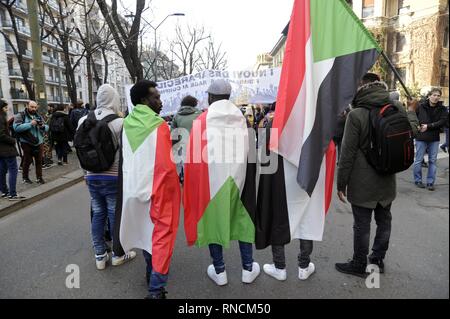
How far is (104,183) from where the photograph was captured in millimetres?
3271

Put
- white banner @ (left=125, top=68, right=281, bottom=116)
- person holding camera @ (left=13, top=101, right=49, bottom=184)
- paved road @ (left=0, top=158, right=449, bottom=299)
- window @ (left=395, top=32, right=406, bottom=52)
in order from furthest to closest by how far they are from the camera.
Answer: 1. window @ (left=395, top=32, right=406, bottom=52)
2. white banner @ (left=125, top=68, right=281, bottom=116)
3. person holding camera @ (left=13, top=101, right=49, bottom=184)
4. paved road @ (left=0, top=158, right=449, bottom=299)

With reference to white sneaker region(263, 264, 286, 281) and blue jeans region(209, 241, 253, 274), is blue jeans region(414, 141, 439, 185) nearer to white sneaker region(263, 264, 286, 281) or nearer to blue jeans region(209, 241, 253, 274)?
white sneaker region(263, 264, 286, 281)

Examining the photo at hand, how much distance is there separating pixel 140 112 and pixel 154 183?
613 millimetres

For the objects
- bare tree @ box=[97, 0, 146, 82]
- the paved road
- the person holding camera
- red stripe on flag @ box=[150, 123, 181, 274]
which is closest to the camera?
red stripe on flag @ box=[150, 123, 181, 274]

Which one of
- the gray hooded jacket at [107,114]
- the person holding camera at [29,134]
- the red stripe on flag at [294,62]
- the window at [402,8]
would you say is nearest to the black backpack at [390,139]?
the red stripe on flag at [294,62]

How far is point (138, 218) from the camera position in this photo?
2824 millimetres

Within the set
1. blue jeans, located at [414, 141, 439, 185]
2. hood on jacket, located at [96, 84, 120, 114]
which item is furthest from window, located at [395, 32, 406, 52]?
hood on jacket, located at [96, 84, 120, 114]

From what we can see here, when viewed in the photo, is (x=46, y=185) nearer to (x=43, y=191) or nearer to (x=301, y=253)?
(x=43, y=191)

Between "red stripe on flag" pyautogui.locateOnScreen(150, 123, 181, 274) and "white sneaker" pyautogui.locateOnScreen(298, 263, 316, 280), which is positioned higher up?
"red stripe on flag" pyautogui.locateOnScreen(150, 123, 181, 274)

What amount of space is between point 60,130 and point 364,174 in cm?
896

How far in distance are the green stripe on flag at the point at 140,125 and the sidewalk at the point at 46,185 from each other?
4.12 meters

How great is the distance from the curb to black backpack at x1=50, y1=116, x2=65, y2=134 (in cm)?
152

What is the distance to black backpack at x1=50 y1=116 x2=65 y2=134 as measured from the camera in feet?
31.2

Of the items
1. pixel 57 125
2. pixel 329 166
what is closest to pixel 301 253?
pixel 329 166
